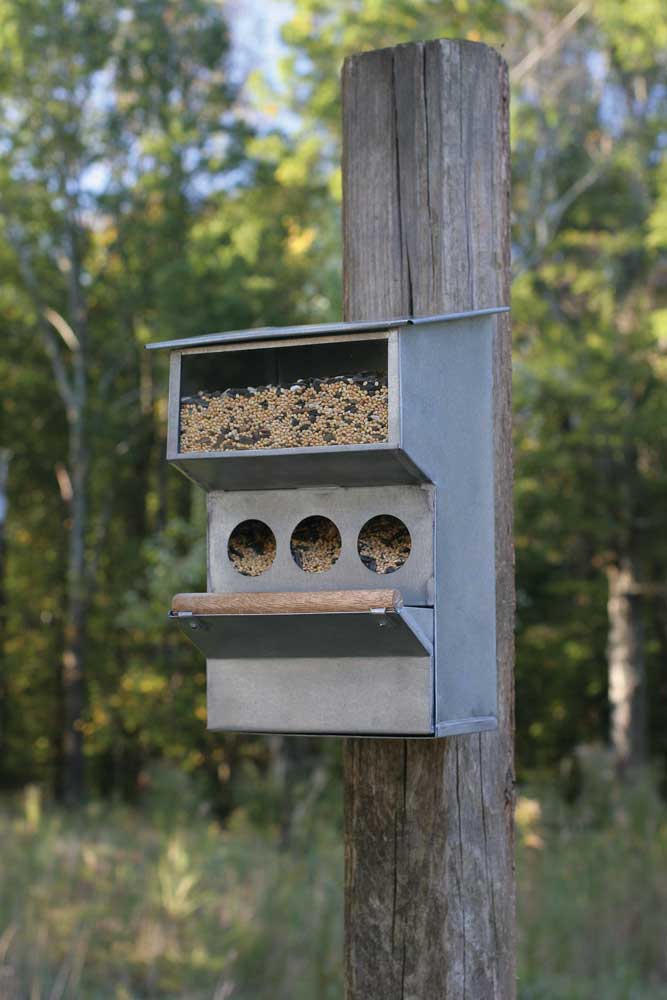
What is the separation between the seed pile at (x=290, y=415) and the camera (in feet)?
7.51

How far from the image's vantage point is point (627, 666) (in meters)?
13.8

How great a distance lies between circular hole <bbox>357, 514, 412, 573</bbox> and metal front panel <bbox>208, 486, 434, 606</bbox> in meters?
0.02

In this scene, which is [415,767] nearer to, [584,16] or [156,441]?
[584,16]

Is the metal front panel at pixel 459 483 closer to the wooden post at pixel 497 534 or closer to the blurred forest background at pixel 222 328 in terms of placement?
the wooden post at pixel 497 534

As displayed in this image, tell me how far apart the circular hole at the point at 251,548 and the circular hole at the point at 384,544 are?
19cm

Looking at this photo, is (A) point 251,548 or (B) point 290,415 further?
(A) point 251,548

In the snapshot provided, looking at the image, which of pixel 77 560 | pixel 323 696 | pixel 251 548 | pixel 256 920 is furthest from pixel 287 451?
pixel 77 560

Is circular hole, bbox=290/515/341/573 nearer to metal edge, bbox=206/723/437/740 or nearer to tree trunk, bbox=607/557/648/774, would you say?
metal edge, bbox=206/723/437/740

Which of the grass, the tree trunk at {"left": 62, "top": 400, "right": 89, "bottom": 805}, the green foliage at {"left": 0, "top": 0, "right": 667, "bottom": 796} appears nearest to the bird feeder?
the grass

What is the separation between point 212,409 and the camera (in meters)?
2.43

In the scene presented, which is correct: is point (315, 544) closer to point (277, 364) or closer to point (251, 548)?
point (251, 548)

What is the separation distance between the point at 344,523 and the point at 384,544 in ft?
0.27

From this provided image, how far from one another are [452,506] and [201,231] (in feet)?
40.5

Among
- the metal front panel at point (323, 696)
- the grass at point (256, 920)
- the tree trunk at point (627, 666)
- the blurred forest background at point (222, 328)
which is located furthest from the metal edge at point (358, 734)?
the tree trunk at point (627, 666)
